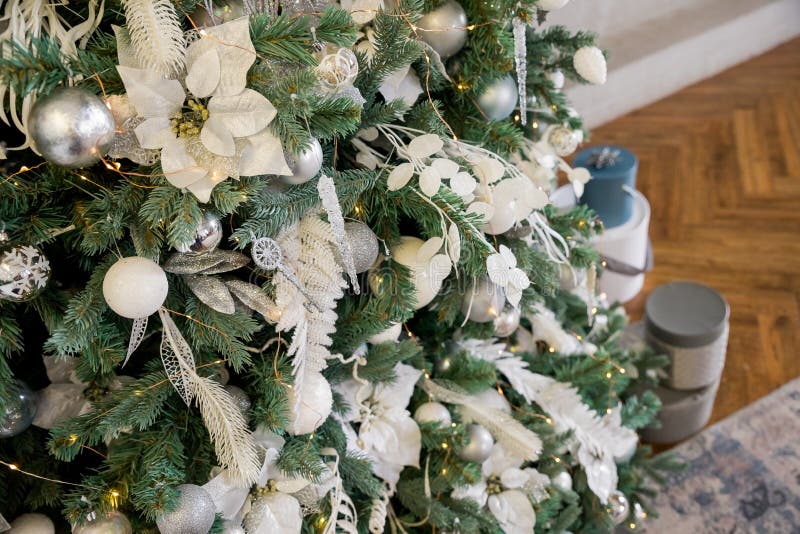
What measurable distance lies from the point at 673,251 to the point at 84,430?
1.74 meters

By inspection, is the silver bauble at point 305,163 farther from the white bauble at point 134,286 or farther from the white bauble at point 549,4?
the white bauble at point 549,4

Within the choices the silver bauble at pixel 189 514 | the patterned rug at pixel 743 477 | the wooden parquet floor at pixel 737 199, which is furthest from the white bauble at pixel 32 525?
the wooden parquet floor at pixel 737 199

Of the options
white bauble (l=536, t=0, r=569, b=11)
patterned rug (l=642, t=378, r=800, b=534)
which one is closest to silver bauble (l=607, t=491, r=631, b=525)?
patterned rug (l=642, t=378, r=800, b=534)

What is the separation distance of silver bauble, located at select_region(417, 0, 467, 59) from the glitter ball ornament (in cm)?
45

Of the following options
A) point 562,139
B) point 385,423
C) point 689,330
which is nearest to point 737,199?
point 689,330

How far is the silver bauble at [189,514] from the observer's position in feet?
2.03

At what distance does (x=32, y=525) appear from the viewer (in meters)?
0.71

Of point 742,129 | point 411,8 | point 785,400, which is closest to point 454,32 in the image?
point 411,8

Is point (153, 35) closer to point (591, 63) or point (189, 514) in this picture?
point (189, 514)

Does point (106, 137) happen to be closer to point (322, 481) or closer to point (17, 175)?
point (17, 175)

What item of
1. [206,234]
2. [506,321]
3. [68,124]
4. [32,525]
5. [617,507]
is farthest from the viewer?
[617,507]

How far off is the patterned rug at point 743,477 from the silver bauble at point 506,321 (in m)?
0.62

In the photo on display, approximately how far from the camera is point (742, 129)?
253cm

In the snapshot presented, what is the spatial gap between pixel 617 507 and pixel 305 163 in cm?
80
